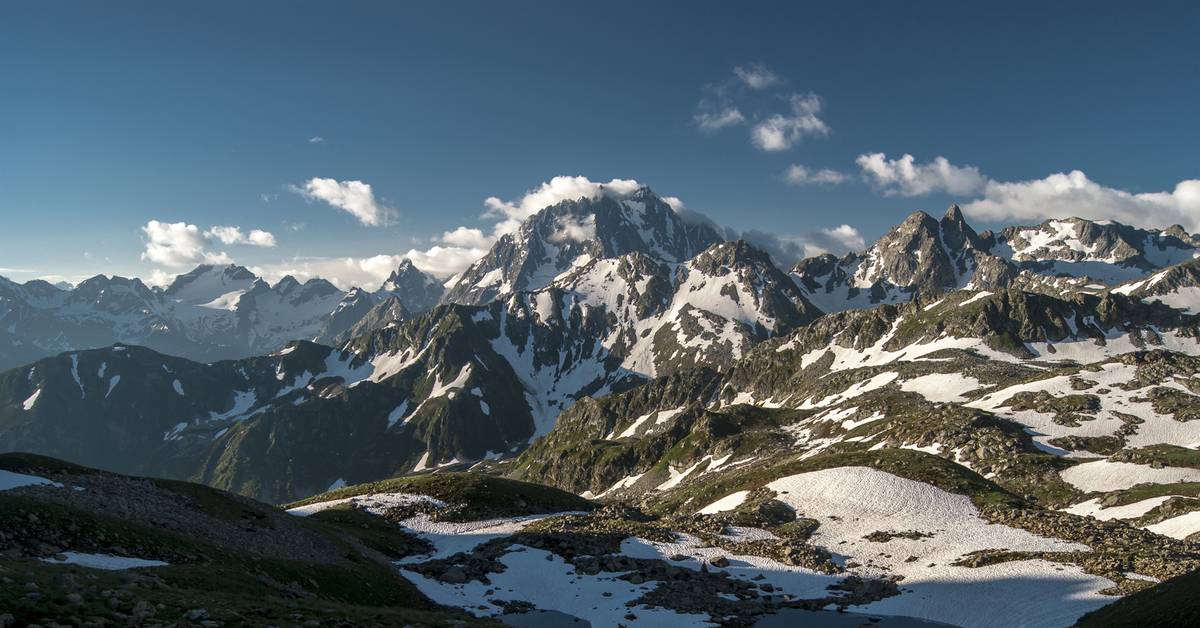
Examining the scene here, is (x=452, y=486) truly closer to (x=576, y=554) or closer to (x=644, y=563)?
(x=576, y=554)

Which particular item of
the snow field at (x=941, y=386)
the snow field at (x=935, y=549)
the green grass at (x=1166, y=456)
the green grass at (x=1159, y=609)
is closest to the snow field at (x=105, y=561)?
the snow field at (x=935, y=549)

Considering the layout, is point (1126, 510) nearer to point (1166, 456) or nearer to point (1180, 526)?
point (1180, 526)

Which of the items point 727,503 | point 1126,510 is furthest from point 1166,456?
point 727,503

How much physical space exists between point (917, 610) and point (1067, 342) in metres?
201

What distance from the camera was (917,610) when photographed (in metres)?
38.2

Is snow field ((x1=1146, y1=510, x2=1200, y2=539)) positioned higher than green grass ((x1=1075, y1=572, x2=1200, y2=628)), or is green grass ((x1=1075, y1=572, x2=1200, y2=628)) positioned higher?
green grass ((x1=1075, y1=572, x2=1200, y2=628))

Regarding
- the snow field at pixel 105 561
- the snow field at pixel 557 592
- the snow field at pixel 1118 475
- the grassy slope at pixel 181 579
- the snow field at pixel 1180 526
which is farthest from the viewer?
the snow field at pixel 1118 475

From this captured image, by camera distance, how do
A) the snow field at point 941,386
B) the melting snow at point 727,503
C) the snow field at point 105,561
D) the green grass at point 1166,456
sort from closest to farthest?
the snow field at point 105,561, the melting snow at point 727,503, the green grass at point 1166,456, the snow field at point 941,386

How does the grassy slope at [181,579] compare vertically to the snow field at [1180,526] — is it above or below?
above

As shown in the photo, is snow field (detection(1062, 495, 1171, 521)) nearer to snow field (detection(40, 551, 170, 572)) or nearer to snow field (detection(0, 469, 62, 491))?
snow field (detection(40, 551, 170, 572))

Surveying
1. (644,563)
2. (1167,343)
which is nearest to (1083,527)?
(644,563)

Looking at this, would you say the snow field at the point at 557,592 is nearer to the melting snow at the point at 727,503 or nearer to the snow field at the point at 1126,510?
the melting snow at the point at 727,503

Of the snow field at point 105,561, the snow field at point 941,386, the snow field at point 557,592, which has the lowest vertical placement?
the snow field at point 557,592

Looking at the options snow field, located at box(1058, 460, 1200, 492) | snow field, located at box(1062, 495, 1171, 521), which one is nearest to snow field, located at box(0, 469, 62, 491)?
snow field, located at box(1062, 495, 1171, 521)
